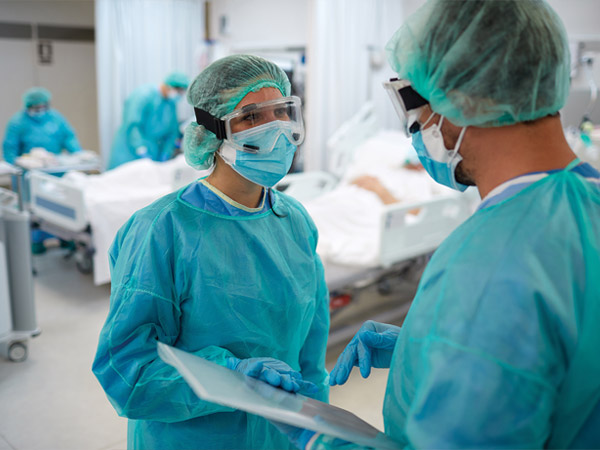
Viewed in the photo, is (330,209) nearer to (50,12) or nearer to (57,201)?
(57,201)

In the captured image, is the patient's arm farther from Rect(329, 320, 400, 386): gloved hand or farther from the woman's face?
Rect(329, 320, 400, 386): gloved hand

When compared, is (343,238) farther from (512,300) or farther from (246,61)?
(512,300)

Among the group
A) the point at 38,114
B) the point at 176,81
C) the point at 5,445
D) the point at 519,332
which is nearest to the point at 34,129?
the point at 38,114

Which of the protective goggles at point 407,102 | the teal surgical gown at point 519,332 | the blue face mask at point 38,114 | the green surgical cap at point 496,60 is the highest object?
the green surgical cap at point 496,60

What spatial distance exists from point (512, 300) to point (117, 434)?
2.32 m

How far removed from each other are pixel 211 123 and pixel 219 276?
16.2 inches

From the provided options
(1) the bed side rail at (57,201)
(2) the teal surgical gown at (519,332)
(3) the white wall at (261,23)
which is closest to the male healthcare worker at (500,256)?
(2) the teal surgical gown at (519,332)

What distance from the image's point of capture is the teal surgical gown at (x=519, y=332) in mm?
755

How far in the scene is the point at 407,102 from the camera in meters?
1.05

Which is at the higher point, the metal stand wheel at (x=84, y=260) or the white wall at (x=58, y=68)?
the white wall at (x=58, y=68)

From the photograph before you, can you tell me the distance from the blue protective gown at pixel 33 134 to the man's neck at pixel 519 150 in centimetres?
532

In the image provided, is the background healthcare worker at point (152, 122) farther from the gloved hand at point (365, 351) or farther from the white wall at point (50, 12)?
the gloved hand at point (365, 351)

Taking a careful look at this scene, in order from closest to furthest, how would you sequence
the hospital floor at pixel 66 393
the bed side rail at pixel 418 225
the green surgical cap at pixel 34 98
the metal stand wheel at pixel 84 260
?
the hospital floor at pixel 66 393 < the bed side rail at pixel 418 225 < the metal stand wheel at pixel 84 260 < the green surgical cap at pixel 34 98

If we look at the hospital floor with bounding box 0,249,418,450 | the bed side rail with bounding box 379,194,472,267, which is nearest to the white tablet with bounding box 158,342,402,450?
the hospital floor with bounding box 0,249,418,450
